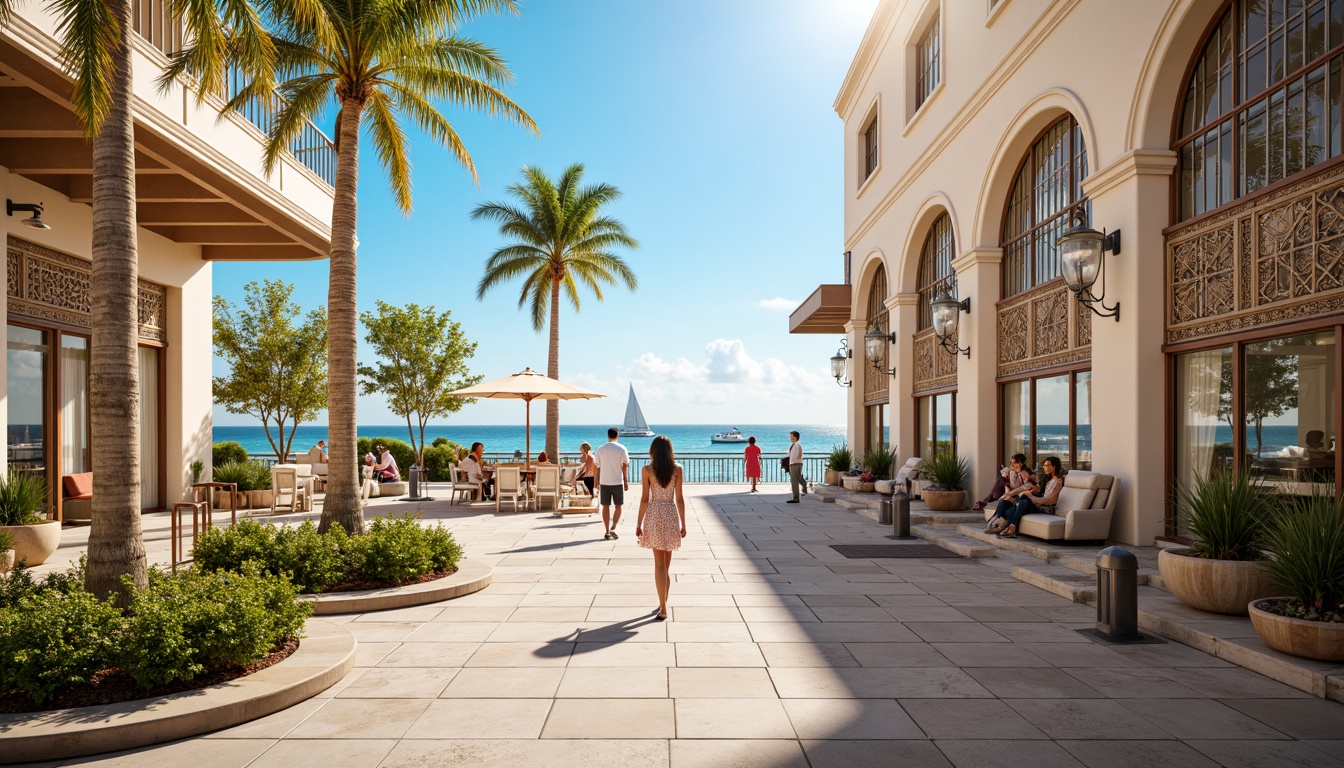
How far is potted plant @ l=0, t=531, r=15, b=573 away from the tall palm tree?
4718mm

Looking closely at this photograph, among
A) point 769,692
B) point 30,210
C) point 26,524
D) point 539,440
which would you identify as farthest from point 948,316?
point 539,440

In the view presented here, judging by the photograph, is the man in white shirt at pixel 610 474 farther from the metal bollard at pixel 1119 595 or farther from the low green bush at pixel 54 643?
the low green bush at pixel 54 643

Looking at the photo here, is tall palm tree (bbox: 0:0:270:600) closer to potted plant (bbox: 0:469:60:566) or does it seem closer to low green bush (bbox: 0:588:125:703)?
low green bush (bbox: 0:588:125:703)

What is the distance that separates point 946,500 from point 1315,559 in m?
9.22

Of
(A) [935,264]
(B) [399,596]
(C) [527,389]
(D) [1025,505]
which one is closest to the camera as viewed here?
(B) [399,596]

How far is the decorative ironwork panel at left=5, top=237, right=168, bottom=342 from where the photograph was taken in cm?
1246

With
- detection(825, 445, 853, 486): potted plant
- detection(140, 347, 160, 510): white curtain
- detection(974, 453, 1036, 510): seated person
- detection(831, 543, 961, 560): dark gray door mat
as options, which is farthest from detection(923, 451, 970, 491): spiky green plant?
detection(140, 347, 160, 510): white curtain

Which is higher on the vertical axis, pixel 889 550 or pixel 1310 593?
pixel 1310 593

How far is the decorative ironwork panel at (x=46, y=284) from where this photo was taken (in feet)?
40.9

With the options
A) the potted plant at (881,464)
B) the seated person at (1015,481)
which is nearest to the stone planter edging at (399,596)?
the seated person at (1015,481)

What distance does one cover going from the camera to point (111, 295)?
19.3 feet

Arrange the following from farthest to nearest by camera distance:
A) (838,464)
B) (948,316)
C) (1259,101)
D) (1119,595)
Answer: (838,464), (948,316), (1259,101), (1119,595)

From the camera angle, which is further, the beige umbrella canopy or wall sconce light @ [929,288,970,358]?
the beige umbrella canopy

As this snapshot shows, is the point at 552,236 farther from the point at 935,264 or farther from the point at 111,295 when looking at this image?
the point at 111,295
